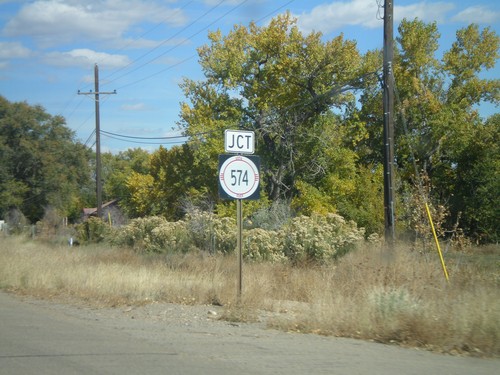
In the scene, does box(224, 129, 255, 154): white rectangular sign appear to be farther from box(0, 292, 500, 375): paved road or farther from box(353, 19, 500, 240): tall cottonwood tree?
box(353, 19, 500, 240): tall cottonwood tree

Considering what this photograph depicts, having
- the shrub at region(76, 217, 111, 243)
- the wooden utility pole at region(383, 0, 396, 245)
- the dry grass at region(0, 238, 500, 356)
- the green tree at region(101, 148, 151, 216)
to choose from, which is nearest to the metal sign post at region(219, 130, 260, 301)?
the dry grass at region(0, 238, 500, 356)

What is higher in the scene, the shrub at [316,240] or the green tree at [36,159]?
the green tree at [36,159]

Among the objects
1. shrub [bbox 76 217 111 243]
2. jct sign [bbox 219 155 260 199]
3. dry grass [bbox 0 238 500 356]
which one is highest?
jct sign [bbox 219 155 260 199]

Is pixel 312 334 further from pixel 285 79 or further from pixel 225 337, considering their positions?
pixel 285 79

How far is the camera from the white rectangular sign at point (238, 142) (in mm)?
10891

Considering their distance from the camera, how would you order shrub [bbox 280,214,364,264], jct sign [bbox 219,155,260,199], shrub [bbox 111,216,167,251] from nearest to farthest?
jct sign [bbox 219,155,260,199]
shrub [bbox 280,214,364,264]
shrub [bbox 111,216,167,251]

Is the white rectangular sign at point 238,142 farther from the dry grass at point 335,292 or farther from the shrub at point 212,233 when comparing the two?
the shrub at point 212,233

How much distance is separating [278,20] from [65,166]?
24.9m

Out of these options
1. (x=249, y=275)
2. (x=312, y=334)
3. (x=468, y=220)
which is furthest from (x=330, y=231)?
(x=468, y=220)

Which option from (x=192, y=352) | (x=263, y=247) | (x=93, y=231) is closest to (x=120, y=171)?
(x=93, y=231)

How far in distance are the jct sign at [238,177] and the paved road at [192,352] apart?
96.1 inches

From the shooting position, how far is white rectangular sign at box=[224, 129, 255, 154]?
1089 cm

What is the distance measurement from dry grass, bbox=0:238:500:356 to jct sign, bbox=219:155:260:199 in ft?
6.58

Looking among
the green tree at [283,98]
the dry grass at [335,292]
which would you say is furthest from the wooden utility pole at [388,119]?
the green tree at [283,98]
